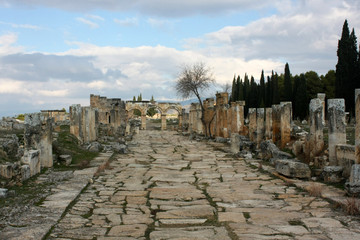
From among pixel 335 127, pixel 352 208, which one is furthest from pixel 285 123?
pixel 352 208

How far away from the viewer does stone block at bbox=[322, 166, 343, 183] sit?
304 inches

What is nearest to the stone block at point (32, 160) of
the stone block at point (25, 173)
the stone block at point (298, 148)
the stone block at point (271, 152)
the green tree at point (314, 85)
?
the stone block at point (25, 173)

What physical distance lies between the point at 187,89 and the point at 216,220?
21.3 metres

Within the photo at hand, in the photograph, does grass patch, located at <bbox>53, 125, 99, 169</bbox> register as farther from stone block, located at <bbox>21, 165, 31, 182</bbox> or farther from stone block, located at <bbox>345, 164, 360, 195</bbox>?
stone block, located at <bbox>345, 164, 360, 195</bbox>

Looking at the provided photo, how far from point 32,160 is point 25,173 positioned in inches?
26.8

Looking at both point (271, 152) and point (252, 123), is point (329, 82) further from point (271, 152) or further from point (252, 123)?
point (271, 152)

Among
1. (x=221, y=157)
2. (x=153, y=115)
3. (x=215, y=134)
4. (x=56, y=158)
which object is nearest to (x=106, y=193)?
(x=56, y=158)

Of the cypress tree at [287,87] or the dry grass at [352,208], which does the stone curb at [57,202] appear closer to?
the dry grass at [352,208]

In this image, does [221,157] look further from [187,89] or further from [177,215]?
[187,89]

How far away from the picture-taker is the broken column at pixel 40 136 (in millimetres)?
9062

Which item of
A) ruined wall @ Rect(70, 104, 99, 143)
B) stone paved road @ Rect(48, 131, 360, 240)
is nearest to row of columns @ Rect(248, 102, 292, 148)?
stone paved road @ Rect(48, 131, 360, 240)

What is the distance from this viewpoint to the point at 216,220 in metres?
5.26

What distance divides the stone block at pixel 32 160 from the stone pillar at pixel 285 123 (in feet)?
26.0

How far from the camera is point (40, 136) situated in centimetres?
925
